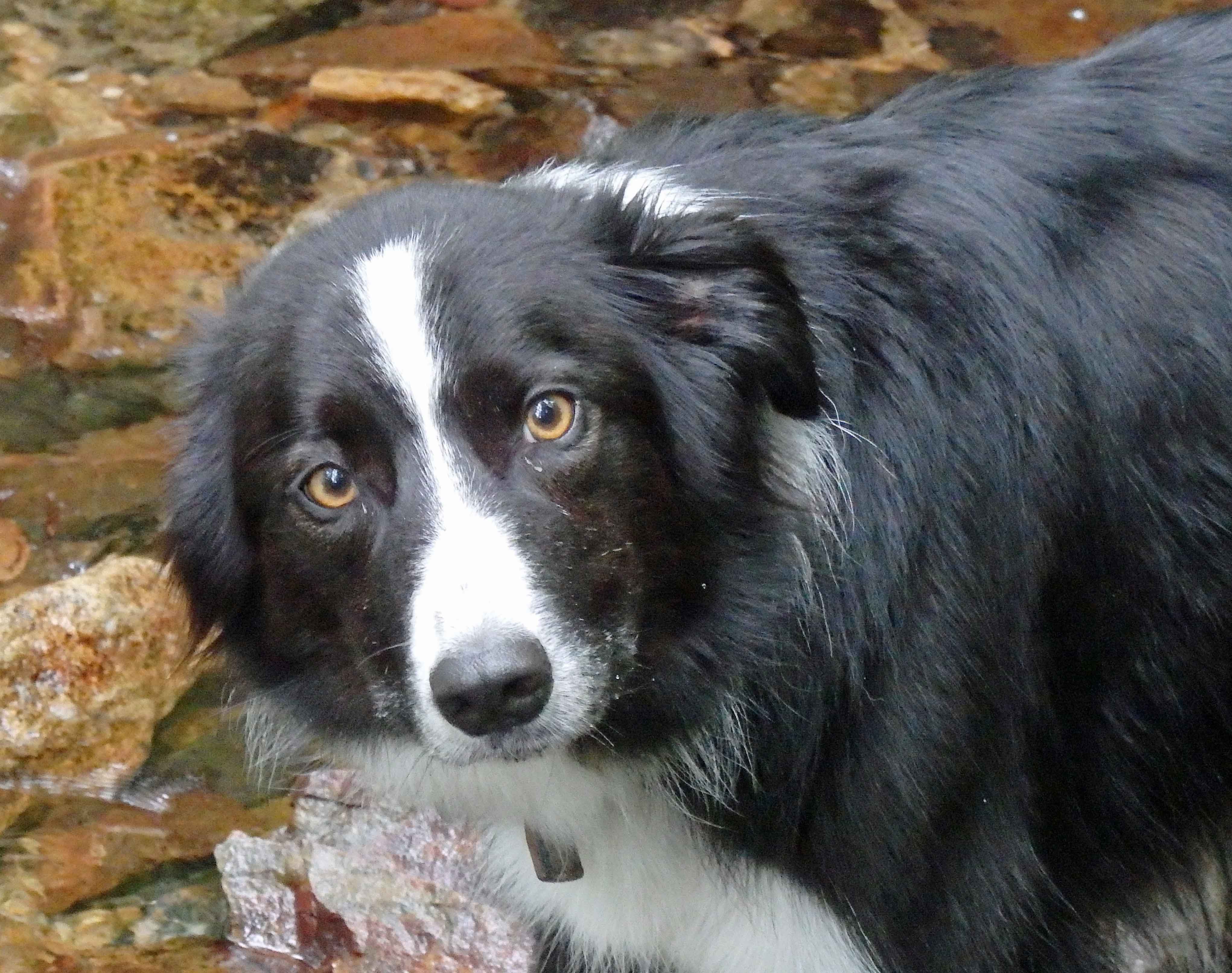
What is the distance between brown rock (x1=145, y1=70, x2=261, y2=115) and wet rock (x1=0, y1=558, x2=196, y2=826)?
2.77m

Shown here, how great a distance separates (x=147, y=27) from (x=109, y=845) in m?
4.46

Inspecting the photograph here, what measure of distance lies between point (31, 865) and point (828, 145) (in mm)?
2650

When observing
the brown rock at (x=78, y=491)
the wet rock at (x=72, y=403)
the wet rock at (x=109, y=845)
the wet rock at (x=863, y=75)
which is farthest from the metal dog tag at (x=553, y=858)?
the wet rock at (x=863, y=75)

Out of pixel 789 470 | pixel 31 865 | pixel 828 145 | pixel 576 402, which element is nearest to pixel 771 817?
pixel 789 470

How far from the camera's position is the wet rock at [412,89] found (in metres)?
6.27

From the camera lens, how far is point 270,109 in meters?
6.37

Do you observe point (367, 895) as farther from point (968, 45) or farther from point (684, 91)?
point (968, 45)

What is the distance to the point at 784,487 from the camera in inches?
103

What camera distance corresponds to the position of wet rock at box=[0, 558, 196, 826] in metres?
4.09

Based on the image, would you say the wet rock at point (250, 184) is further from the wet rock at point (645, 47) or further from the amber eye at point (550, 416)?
the amber eye at point (550, 416)

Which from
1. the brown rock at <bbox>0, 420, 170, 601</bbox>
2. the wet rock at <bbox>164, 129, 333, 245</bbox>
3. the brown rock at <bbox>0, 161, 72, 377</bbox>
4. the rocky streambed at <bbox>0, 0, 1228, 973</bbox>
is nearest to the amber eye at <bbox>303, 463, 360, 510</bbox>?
the rocky streambed at <bbox>0, 0, 1228, 973</bbox>

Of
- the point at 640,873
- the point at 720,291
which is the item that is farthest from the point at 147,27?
the point at 640,873

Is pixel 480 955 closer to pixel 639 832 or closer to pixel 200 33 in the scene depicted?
pixel 639 832

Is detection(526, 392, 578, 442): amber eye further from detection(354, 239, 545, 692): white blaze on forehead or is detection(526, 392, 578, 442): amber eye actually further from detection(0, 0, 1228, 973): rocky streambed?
detection(0, 0, 1228, 973): rocky streambed
